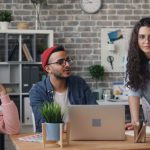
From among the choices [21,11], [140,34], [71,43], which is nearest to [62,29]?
[71,43]

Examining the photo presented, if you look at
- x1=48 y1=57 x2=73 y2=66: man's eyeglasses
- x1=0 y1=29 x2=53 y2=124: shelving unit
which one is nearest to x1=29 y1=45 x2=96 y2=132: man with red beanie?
x1=48 y1=57 x2=73 y2=66: man's eyeglasses

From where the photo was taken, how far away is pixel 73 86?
10.1ft

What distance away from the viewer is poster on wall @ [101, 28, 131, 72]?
6.00 meters

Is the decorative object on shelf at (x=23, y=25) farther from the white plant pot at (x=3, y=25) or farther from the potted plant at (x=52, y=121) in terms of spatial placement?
the potted plant at (x=52, y=121)

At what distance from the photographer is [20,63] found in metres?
5.55

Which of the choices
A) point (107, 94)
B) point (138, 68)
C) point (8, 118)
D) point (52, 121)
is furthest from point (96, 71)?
point (52, 121)

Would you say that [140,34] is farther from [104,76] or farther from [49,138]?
[104,76]

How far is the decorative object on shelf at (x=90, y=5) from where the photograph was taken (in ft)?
19.5

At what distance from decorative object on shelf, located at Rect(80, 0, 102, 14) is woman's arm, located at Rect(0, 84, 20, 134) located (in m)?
3.53

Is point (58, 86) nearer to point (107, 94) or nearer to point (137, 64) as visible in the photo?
point (137, 64)

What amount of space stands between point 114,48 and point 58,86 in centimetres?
305

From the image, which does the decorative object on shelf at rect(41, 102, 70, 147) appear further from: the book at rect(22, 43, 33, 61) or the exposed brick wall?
the exposed brick wall

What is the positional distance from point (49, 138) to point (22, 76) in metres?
3.41

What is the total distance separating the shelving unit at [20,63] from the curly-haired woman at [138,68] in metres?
2.89
